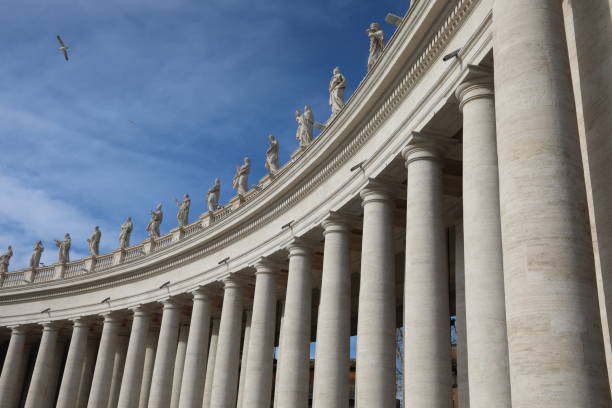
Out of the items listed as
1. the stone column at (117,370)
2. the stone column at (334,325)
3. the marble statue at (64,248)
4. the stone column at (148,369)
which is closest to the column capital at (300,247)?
the stone column at (334,325)

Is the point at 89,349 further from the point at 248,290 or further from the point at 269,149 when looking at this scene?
the point at 269,149

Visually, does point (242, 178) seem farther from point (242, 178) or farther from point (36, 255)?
point (36, 255)

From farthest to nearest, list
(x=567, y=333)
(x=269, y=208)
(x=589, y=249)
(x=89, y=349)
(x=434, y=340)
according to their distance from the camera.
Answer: (x=89, y=349), (x=269, y=208), (x=434, y=340), (x=589, y=249), (x=567, y=333)

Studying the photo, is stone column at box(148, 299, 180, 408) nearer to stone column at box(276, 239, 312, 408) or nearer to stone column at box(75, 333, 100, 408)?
stone column at box(276, 239, 312, 408)

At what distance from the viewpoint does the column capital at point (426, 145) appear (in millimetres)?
52875

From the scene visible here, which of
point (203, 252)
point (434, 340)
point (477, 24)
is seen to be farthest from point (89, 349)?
point (477, 24)

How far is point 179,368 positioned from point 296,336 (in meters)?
53.6

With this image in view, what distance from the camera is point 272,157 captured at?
9944cm

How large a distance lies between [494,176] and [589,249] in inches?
504

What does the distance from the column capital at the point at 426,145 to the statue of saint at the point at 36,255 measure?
124 metres

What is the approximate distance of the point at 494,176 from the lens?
42594 mm

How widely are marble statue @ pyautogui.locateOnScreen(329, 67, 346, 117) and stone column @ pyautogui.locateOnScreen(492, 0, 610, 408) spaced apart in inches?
1693

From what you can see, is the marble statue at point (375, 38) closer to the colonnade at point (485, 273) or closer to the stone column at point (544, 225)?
the colonnade at point (485, 273)

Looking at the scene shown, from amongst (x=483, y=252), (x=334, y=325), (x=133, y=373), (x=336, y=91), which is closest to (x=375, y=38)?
(x=336, y=91)
